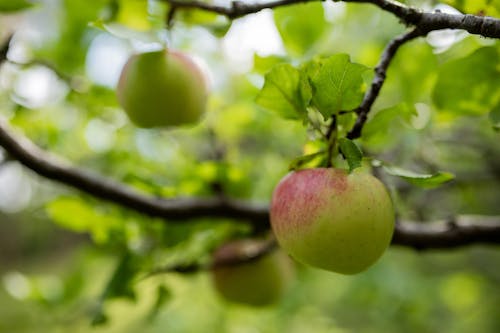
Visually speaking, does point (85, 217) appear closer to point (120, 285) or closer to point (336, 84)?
point (120, 285)

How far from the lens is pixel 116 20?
2.45 ft

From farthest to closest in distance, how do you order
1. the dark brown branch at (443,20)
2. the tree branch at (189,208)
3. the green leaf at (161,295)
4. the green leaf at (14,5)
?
the green leaf at (161,295) → the tree branch at (189,208) → the green leaf at (14,5) → the dark brown branch at (443,20)

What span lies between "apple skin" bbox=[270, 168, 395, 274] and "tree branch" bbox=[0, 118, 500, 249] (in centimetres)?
34

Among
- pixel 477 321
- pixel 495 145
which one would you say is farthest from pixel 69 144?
pixel 477 321

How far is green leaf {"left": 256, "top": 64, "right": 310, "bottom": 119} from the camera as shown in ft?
1.62

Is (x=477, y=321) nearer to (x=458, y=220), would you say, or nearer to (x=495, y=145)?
(x=495, y=145)

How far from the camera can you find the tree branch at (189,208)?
75 centimetres

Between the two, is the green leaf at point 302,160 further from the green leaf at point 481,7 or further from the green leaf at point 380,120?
the green leaf at point 481,7

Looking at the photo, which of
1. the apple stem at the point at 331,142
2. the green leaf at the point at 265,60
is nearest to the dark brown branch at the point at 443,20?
the apple stem at the point at 331,142

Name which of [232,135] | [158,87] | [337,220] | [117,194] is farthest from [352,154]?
[232,135]

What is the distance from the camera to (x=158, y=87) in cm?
68

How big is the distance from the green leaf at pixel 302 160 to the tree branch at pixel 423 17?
0.15 meters

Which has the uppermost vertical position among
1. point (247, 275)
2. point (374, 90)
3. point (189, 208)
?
point (374, 90)

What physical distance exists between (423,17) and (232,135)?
879 mm
